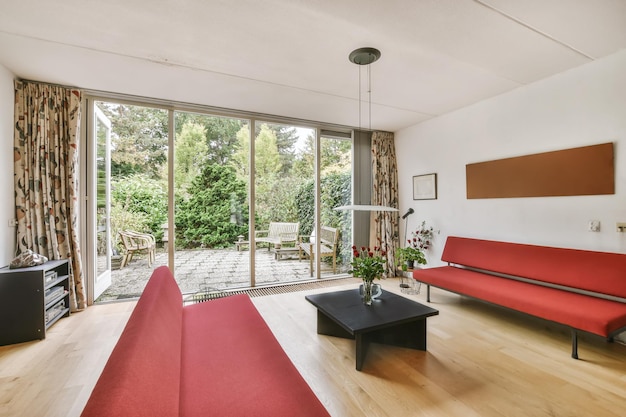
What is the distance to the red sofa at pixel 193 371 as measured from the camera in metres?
0.81

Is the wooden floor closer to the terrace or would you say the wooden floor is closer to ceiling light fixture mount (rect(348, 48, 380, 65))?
the terrace

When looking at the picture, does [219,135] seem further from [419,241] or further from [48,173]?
[419,241]

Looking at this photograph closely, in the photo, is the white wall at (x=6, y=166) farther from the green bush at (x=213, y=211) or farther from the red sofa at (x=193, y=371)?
the red sofa at (x=193, y=371)

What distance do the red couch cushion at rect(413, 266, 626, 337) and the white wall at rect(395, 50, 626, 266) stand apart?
1.88 feet

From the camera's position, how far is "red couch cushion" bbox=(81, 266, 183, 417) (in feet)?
2.39

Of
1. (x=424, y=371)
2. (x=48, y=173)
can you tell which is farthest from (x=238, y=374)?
(x=48, y=173)

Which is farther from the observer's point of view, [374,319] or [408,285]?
[408,285]

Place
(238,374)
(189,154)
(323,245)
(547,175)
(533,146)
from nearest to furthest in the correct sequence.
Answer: (238,374) < (547,175) < (533,146) < (189,154) < (323,245)

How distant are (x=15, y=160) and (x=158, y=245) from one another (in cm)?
168

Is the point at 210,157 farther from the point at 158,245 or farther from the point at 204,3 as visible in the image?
the point at 204,3

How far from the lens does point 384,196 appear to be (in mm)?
A: 4945

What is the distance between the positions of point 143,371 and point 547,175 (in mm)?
3863

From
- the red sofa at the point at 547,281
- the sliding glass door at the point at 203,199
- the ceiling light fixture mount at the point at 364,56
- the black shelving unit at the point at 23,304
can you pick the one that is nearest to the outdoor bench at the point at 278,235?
the sliding glass door at the point at 203,199

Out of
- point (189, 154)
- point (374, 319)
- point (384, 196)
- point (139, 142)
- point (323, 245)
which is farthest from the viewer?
point (384, 196)
